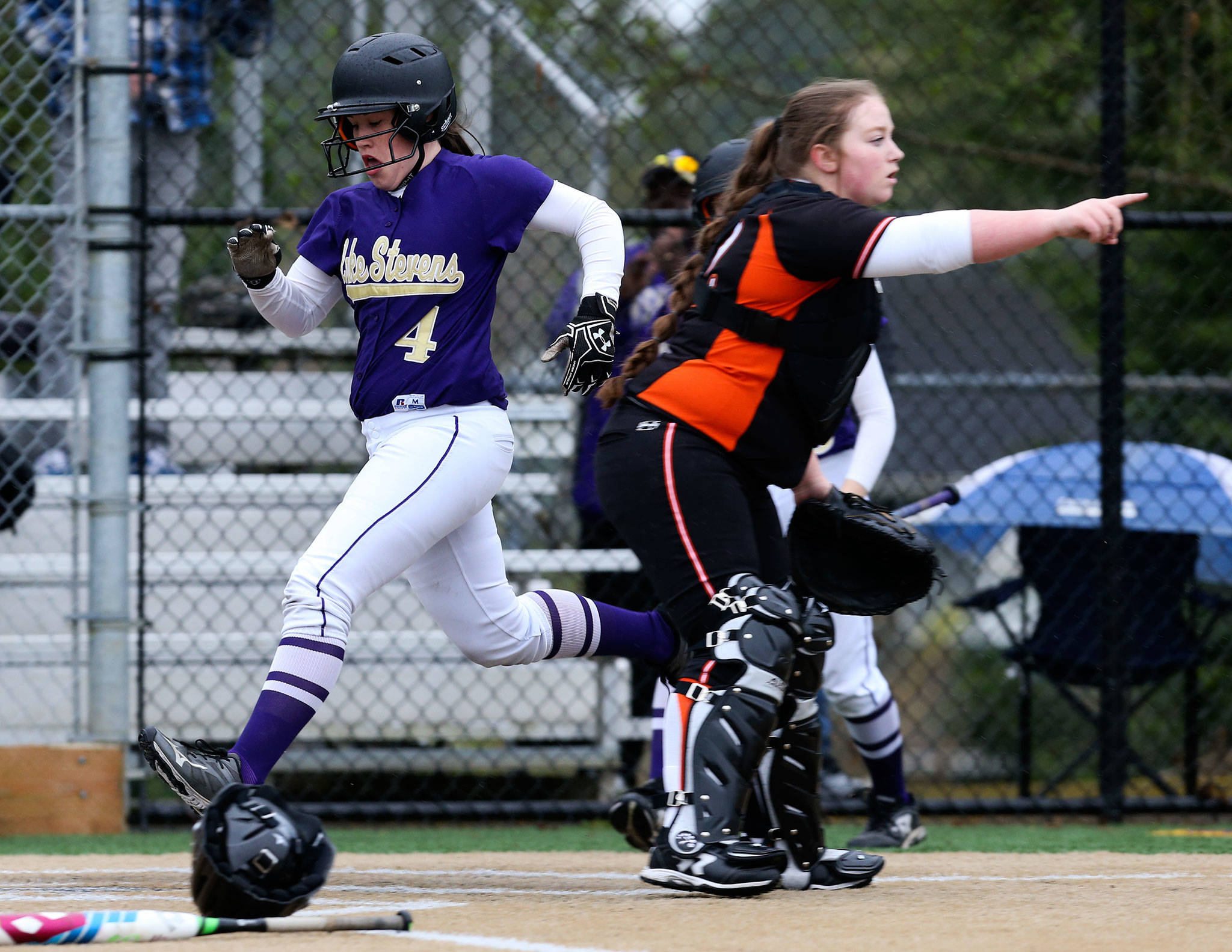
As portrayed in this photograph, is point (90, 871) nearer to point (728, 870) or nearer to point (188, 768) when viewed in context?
point (188, 768)

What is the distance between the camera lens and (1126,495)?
19.7 feet

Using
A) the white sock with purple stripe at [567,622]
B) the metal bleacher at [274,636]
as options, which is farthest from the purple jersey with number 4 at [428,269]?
the metal bleacher at [274,636]

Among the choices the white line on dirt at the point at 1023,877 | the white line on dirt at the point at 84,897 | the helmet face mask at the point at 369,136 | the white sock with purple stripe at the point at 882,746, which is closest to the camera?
the white line on dirt at the point at 84,897

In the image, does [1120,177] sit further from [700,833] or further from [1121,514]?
[700,833]

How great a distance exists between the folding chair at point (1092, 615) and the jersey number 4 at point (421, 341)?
10.5ft

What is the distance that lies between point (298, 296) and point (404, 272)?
0.32 meters

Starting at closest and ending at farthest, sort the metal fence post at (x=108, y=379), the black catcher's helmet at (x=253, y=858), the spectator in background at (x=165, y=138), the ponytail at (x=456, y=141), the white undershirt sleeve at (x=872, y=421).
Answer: the black catcher's helmet at (x=253, y=858) < the ponytail at (x=456, y=141) < the white undershirt sleeve at (x=872, y=421) < the metal fence post at (x=108, y=379) < the spectator in background at (x=165, y=138)

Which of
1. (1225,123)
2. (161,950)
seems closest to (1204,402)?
(1225,123)

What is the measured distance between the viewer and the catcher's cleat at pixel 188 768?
278cm

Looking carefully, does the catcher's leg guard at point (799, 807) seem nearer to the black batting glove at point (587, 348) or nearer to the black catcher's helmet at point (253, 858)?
the black batting glove at point (587, 348)

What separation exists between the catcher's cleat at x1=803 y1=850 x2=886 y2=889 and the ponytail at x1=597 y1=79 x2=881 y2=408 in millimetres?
1098

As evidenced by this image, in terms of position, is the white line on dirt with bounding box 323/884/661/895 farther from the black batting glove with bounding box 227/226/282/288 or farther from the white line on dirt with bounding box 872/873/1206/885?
the black batting glove with bounding box 227/226/282/288

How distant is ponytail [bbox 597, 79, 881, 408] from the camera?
124 inches

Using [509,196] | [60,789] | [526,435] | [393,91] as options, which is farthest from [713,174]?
[60,789]
